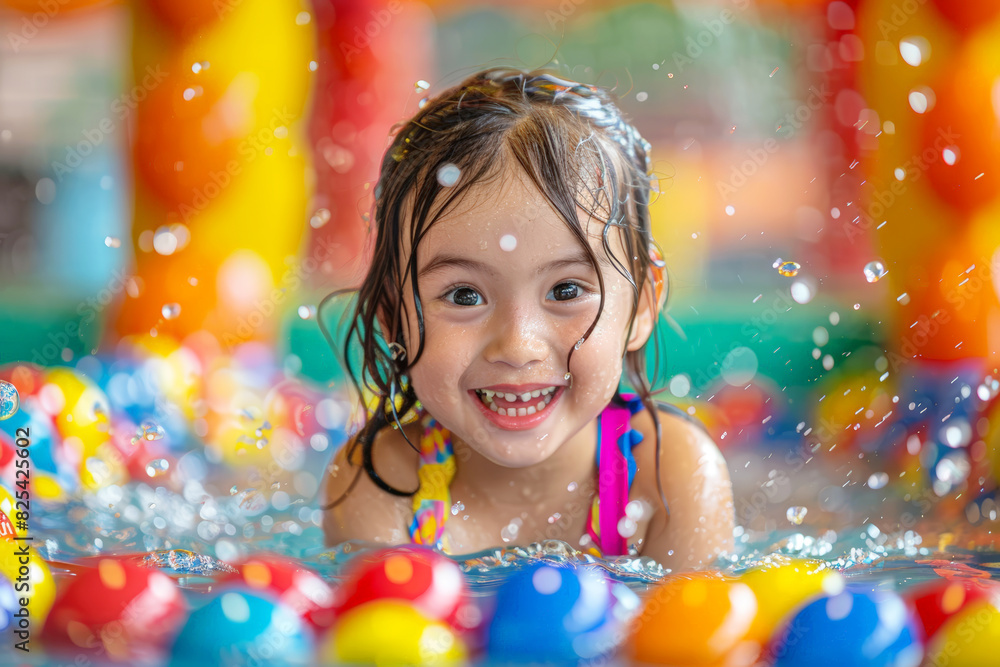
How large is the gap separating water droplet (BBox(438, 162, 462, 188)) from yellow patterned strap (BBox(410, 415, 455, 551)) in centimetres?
38

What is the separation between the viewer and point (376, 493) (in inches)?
53.0

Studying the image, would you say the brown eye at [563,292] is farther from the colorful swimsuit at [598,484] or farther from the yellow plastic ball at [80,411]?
the yellow plastic ball at [80,411]

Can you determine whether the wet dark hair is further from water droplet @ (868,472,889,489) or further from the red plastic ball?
water droplet @ (868,472,889,489)

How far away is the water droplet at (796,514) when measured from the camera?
178cm

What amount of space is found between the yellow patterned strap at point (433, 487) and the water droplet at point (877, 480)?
969mm

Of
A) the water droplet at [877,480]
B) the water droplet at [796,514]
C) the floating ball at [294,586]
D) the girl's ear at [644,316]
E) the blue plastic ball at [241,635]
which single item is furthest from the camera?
the water droplet at [877,480]

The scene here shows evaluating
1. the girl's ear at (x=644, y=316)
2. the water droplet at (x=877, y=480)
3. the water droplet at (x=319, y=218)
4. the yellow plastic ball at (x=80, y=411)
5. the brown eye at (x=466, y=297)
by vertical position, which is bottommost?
the water droplet at (x=877, y=480)

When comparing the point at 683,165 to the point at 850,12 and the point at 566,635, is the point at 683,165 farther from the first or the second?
the point at 566,635

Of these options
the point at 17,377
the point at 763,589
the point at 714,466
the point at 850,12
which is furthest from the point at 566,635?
the point at 850,12

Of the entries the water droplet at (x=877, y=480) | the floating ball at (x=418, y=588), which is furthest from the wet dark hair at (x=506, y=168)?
the water droplet at (x=877, y=480)

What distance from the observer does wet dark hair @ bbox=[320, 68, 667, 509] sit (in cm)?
111

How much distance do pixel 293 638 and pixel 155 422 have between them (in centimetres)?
130

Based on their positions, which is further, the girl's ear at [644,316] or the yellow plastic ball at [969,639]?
the girl's ear at [644,316]

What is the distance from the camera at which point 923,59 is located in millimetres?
1911
